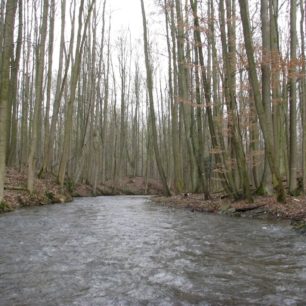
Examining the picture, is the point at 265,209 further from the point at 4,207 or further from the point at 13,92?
the point at 13,92

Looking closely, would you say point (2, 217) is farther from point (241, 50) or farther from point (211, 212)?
point (241, 50)

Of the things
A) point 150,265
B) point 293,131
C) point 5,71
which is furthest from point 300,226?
point 5,71

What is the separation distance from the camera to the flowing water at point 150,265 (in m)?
3.95

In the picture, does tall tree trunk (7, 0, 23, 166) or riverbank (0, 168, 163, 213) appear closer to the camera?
riverbank (0, 168, 163, 213)

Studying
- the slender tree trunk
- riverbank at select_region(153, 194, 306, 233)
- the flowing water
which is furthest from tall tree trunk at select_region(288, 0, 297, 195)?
the flowing water

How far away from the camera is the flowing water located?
13.0 ft

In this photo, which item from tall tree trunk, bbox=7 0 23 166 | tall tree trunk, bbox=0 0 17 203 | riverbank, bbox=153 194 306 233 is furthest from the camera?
tall tree trunk, bbox=7 0 23 166

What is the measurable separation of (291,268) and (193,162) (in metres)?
16.3

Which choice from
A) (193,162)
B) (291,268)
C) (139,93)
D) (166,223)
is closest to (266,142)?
(166,223)

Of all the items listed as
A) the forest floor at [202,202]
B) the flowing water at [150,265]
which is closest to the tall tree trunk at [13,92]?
the forest floor at [202,202]

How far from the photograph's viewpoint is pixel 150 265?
523 cm

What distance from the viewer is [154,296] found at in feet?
13.0

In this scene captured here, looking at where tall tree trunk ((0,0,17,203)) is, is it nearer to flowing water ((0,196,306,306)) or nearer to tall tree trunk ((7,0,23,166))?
flowing water ((0,196,306,306))

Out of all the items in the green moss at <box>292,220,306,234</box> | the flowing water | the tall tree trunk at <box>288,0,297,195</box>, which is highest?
the tall tree trunk at <box>288,0,297,195</box>
